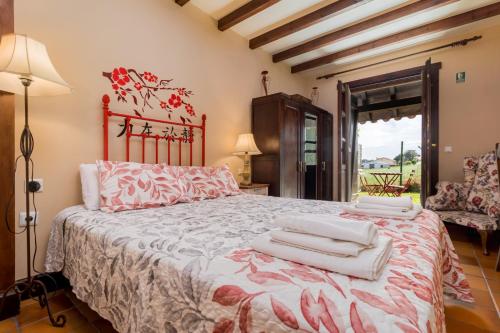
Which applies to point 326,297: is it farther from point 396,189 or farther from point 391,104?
point 396,189

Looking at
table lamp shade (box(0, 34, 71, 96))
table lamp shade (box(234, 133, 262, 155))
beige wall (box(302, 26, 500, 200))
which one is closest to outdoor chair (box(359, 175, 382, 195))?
beige wall (box(302, 26, 500, 200))

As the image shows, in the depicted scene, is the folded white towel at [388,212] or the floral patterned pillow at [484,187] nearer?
the folded white towel at [388,212]

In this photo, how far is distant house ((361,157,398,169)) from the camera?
8.09 m

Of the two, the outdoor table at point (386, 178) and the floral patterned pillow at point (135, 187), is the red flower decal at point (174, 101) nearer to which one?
the floral patterned pillow at point (135, 187)

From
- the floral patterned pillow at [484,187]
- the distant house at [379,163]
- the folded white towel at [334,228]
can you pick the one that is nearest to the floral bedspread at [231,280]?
the folded white towel at [334,228]

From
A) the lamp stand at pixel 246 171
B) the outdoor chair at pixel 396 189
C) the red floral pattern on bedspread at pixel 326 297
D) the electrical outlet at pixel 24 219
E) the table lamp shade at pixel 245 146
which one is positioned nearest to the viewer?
the red floral pattern on bedspread at pixel 326 297

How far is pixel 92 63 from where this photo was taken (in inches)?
79.6

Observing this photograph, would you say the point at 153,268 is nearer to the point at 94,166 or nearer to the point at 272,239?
the point at 272,239

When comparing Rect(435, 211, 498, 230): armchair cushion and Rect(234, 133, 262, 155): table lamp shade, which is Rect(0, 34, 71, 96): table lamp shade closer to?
Rect(234, 133, 262, 155): table lamp shade

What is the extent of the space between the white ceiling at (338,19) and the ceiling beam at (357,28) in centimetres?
6

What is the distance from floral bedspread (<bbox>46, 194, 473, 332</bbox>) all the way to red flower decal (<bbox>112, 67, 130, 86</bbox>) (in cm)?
124

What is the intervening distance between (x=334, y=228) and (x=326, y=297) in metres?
0.27

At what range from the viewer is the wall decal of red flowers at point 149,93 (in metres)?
2.19

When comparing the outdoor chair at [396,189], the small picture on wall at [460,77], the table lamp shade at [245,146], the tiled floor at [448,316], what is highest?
the small picture on wall at [460,77]
